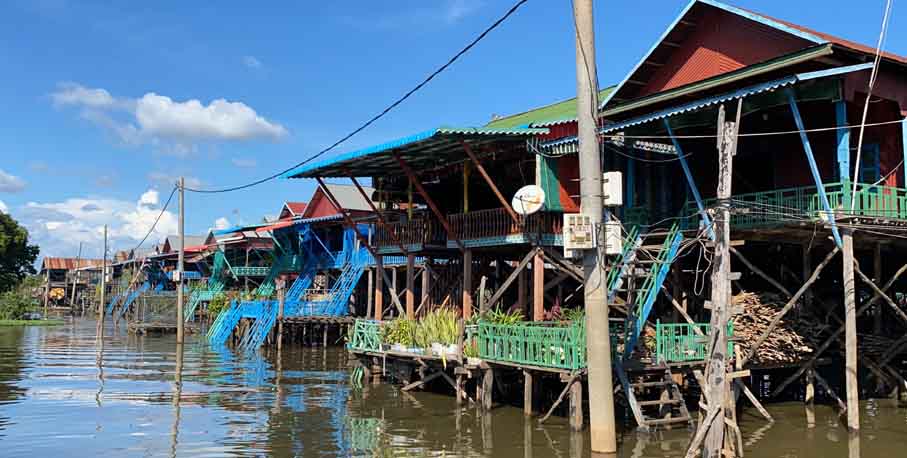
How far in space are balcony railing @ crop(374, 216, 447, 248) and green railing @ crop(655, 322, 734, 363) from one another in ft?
25.7

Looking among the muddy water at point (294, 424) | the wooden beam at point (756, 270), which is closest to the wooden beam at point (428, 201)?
the muddy water at point (294, 424)

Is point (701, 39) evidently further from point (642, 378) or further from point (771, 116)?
point (642, 378)

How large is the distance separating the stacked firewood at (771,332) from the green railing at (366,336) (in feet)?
29.4

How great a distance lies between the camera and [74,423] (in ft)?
53.4

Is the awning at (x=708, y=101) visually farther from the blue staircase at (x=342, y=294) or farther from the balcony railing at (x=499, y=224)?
the blue staircase at (x=342, y=294)

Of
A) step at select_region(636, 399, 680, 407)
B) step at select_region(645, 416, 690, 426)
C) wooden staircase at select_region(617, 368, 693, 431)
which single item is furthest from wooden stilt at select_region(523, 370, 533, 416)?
step at select_region(645, 416, 690, 426)

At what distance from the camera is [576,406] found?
49.5ft

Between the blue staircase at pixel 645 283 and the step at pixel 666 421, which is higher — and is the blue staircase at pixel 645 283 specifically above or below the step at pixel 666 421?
above

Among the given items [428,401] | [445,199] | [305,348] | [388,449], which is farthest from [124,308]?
[388,449]

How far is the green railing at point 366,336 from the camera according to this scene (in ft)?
69.7

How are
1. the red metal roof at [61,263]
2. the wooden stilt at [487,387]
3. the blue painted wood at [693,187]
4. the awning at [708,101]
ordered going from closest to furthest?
the awning at [708,101], the blue painted wood at [693,187], the wooden stilt at [487,387], the red metal roof at [61,263]

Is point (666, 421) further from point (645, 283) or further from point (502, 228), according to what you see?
point (502, 228)

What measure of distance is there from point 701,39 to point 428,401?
34.8 feet

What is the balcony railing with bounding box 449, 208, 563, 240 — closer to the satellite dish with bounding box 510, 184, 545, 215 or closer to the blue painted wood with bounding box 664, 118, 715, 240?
the satellite dish with bounding box 510, 184, 545, 215
